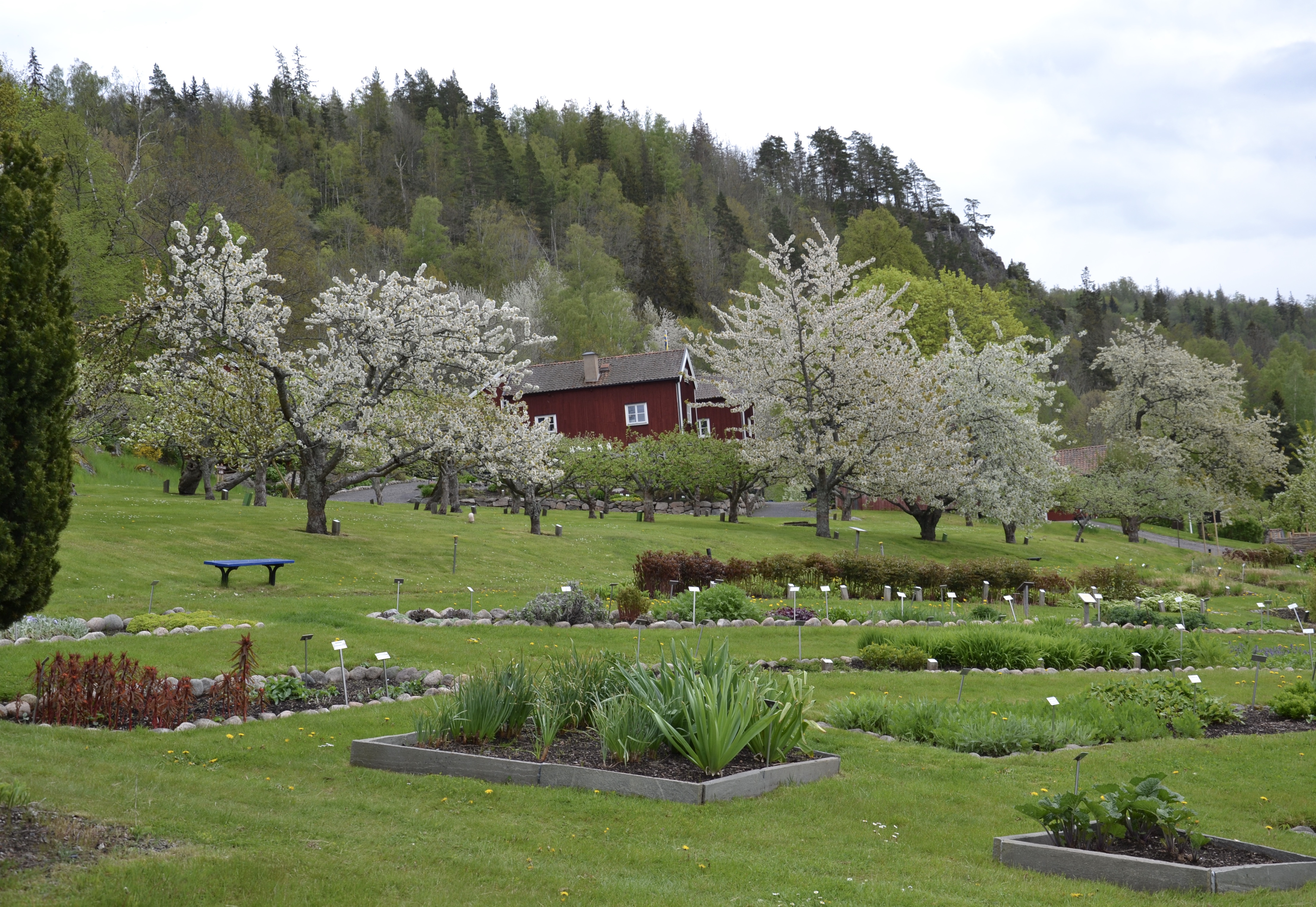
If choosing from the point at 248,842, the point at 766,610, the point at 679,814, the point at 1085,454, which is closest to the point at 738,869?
the point at 679,814

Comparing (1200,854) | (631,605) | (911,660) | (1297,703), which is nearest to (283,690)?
(631,605)

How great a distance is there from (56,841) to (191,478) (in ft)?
104

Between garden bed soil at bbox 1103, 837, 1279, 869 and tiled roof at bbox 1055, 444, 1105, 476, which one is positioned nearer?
garden bed soil at bbox 1103, 837, 1279, 869

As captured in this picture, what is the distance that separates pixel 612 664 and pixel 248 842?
386 cm

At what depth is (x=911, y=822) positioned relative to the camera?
22.6 feet

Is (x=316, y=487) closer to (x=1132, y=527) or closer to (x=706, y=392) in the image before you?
(x=706, y=392)

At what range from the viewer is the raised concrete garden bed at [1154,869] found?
575 cm

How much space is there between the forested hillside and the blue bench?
75.5ft

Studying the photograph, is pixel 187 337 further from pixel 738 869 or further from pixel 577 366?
pixel 577 366

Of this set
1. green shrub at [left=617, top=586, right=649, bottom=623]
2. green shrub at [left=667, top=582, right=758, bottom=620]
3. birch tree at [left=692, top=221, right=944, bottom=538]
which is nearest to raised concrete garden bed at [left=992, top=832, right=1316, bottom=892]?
green shrub at [left=667, top=582, right=758, bottom=620]

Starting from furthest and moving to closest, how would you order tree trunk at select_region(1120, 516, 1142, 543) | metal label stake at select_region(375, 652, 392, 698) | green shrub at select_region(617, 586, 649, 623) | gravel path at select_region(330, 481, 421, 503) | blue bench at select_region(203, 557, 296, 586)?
1. tree trunk at select_region(1120, 516, 1142, 543)
2. gravel path at select_region(330, 481, 421, 503)
3. blue bench at select_region(203, 557, 296, 586)
4. green shrub at select_region(617, 586, 649, 623)
5. metal label stake at select_region(375, 652, 392, 698)

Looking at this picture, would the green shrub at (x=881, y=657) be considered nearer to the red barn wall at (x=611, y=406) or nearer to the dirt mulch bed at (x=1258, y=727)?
the dirt mulch bed at (x=1258, y=727)

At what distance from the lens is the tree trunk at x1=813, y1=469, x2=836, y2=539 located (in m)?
34.0

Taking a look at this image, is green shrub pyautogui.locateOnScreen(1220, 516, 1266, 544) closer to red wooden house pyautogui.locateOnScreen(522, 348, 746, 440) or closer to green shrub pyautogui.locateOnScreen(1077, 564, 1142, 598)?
red wooden house pyautogui.locateOnScreen(522, 348, 746, 440)
